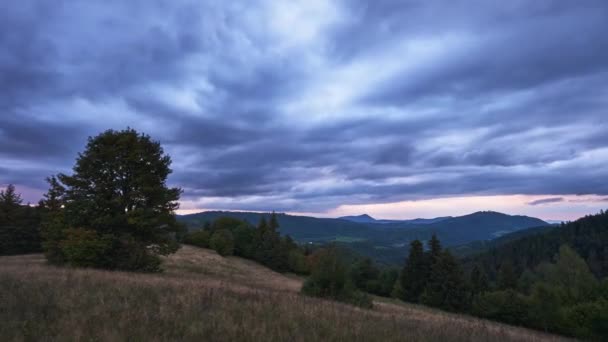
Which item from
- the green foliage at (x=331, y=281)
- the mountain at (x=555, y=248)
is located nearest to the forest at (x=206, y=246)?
the green foliage at (x=331, y=281)

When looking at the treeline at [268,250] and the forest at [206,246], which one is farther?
the treeline at [268,250]

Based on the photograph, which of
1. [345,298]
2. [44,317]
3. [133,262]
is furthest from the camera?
[133,262]

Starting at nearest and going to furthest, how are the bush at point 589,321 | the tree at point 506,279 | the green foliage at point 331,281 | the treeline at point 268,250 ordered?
the green foliage at point 331,281
the bush at point 589,321
the treeline at point 268,250
the tree at point 506,279

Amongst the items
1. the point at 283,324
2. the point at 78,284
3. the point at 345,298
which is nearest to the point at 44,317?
the point at 78,284

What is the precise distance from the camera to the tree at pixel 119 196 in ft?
72.0

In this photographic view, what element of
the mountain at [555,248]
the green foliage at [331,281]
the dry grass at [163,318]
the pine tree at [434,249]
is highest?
the dry grass at [163,318]

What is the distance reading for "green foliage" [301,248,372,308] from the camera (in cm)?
1900

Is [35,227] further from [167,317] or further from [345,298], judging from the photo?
[167,317]

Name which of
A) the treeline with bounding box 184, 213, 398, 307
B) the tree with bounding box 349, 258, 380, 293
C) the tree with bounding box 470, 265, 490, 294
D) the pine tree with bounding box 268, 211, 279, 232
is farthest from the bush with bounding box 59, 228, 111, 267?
the tree with bounding box 470, 265, 490, 294

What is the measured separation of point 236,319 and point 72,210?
21.0 metres

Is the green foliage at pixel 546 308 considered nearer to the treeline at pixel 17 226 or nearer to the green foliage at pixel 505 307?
the green foliage at pixel 505 307

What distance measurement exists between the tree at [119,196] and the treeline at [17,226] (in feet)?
98.8

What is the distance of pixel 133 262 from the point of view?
22031 millimetres

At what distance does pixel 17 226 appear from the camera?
1801 inches
